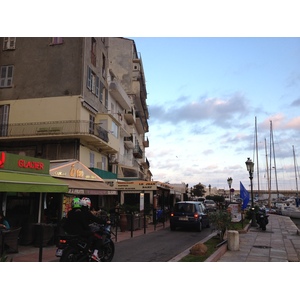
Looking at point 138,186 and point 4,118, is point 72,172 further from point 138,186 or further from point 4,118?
point 4,118

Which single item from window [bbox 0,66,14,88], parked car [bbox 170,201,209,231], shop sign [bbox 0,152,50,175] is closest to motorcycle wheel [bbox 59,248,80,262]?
shop sign [bbox 0,152,50,175]

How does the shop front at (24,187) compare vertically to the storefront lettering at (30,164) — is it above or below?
below

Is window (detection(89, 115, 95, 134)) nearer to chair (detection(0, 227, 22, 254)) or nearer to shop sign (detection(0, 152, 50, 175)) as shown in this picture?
shop sign (detection(0, 152, 50, 175))

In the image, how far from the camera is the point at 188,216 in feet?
60.0

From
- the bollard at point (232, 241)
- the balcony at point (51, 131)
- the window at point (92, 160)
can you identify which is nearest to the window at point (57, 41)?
the balcony at point (51, 131)

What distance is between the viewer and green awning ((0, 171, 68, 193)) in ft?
32.7

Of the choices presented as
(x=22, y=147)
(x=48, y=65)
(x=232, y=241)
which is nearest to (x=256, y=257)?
(x=232, y=241)

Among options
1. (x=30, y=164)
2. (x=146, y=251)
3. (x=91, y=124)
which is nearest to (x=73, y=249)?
(x=146, y=251)

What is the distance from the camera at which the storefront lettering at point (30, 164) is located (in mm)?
12234

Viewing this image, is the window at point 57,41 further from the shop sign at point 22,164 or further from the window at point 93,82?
the shop sign at point 22,164

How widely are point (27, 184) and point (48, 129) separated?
1349cm

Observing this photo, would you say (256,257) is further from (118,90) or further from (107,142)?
(118,90)

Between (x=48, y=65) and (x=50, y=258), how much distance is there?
1907 centimetres

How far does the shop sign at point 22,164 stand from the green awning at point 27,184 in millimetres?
227
